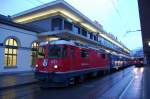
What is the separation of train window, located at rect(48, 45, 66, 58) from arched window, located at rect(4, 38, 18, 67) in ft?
45.1

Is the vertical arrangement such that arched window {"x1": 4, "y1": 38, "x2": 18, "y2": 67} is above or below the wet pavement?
above

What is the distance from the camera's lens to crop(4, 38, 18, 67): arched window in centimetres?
3139

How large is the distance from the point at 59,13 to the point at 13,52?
13294 millimetres

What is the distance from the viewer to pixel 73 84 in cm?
2059

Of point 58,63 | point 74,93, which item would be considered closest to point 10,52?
point 58,63

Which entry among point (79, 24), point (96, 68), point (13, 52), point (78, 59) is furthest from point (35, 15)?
point (78, 59)

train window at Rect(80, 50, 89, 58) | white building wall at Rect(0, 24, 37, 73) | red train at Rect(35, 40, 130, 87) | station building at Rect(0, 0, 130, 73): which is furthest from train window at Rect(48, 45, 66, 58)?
white building wall at Rect(0, 24, 37, 73)

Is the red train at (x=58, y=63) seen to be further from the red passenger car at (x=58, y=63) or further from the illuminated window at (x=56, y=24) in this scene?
the illuminated window at (x=56, y=24)

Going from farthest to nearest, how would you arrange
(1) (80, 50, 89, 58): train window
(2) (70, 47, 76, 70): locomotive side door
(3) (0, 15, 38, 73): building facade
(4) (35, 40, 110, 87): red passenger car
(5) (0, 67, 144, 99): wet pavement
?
(3) (0, 15, 38, 73): building facade
(1) (80, 50, 89, 58): train window
(2) (70, 47, 76, 70): locomotive side door
(4) (35, 40, 110, 87): red passenger car
(5) (0, 67, 144, 99): wet pavement

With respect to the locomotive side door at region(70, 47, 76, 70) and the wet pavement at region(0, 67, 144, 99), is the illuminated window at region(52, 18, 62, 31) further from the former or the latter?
the wet pavement at region(0, 67, 144, 99)

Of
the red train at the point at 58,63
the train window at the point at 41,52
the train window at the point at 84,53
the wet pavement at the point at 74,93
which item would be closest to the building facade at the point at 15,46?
the train window at the point at 84,53

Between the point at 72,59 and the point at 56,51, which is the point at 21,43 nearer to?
the point at 72,59

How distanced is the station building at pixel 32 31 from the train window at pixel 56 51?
470 cm

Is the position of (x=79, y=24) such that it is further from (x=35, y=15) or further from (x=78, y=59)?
(x=78, y=59)
